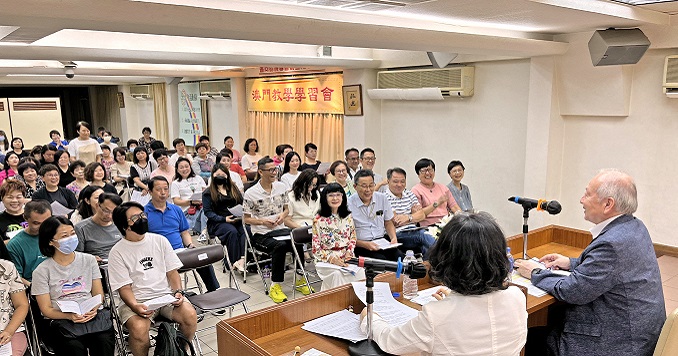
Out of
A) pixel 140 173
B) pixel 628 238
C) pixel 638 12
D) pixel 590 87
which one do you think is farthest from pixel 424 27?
pixel 140 173

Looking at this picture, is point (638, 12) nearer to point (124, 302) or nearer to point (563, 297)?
point (563, 297)

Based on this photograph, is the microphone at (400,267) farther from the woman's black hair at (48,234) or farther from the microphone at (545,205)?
the woman's black hair at (48,234)

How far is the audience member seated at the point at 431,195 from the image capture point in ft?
16.7

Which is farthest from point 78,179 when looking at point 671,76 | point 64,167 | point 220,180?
point 671,76

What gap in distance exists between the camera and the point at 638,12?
434 cm

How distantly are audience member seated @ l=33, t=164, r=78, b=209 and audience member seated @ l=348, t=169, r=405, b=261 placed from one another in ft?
9.99

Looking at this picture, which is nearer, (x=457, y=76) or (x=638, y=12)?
(x=638, y=12)

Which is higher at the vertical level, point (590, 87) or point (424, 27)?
point (424, 27)

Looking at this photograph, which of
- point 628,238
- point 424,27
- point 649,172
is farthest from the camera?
point 649,172

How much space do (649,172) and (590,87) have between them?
3.57 ft

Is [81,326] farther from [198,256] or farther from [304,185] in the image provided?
[304,185]

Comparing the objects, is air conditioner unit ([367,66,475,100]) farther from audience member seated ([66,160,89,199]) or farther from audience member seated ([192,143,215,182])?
audience member seated ([66,160,89,199])

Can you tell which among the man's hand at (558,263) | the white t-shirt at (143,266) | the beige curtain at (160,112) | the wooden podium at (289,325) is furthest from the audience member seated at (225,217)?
the beige curtain at (160,112)

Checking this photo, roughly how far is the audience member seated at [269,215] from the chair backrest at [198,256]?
1.03 meters
